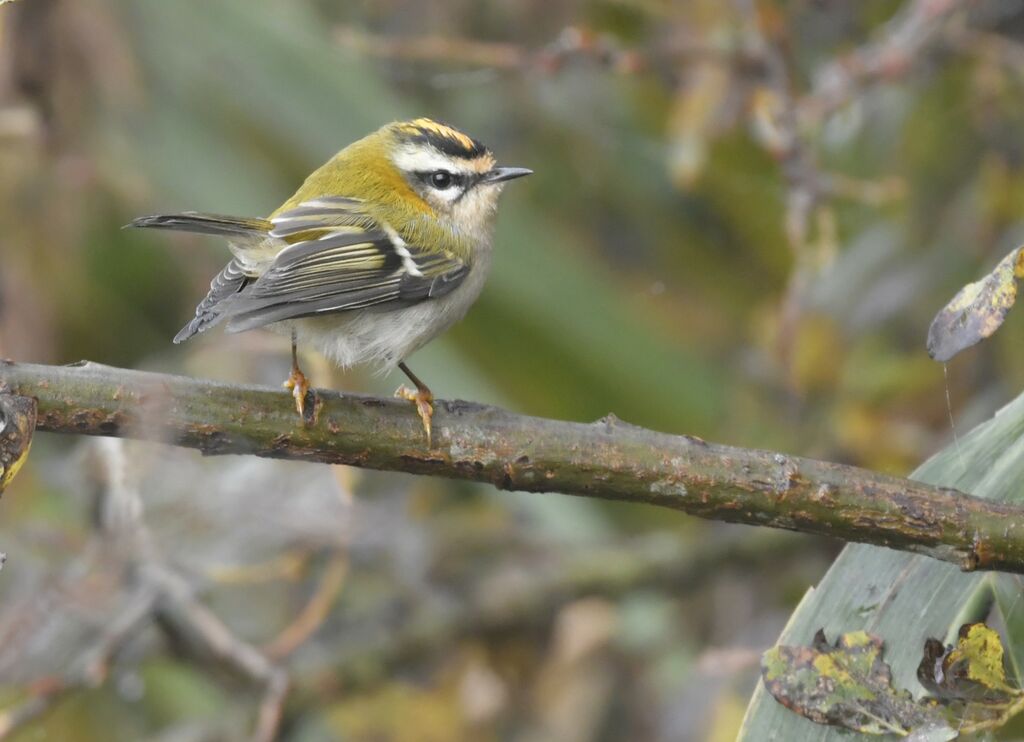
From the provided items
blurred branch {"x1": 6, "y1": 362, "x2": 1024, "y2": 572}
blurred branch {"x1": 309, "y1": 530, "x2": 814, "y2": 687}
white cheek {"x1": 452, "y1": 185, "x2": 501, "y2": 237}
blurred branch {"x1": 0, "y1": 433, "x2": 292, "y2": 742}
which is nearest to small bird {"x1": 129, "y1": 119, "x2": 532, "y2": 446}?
white cheek {"x1": 452, "y1": 185, "x2": 501, "y2": 237}

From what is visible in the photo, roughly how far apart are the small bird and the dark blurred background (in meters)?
0.26

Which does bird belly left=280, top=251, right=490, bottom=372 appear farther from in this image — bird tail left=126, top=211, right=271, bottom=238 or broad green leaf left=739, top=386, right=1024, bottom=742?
broad green leaf left=739, top=386, right=1024, bottom=742

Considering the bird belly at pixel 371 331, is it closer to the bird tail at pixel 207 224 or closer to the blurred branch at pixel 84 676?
the bird tail at pixel 207 224

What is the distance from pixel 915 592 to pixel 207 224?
1264 millimetres

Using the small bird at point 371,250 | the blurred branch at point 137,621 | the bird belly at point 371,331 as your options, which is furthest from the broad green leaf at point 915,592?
the blurred branch at point 137,621

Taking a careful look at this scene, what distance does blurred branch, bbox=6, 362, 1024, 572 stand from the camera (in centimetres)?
144

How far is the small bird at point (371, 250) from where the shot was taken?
2135 mm

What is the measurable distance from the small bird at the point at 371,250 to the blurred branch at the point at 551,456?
375mm

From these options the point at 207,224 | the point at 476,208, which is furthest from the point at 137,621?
the point at 476,208

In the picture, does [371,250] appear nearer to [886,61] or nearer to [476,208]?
[476,208]

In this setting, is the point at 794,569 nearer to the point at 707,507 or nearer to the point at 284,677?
the point at 284,677

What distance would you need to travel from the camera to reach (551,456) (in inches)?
59.8

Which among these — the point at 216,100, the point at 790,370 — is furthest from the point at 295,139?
the point at 790,370

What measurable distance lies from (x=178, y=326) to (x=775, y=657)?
11.8 ft
